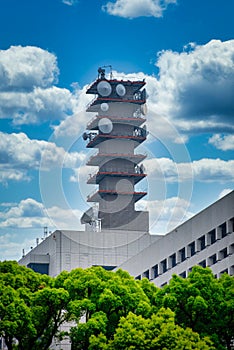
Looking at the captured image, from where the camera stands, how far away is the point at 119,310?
53875 millimetres

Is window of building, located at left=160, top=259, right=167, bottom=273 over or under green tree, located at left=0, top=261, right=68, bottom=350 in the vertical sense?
over

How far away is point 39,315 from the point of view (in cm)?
5406

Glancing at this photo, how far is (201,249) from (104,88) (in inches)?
1588

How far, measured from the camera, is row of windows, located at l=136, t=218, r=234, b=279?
219 feet

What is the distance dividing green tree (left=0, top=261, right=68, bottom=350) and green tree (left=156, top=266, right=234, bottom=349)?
7.21m

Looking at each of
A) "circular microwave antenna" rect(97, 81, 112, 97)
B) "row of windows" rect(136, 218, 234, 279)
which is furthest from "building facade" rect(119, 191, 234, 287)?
"circular microwave antenna" rect(97, 81, 112, 97)

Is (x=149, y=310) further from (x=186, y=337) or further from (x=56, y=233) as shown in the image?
(x=56, y=233)

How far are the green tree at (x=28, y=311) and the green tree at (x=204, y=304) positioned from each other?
7211 millimetres

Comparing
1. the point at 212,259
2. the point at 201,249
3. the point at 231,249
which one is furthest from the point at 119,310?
the point at 201,249

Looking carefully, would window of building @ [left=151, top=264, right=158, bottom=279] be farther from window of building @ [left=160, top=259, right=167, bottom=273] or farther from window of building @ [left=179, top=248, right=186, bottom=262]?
window of building @ [left=179, top=248, right=186, bottom=262]

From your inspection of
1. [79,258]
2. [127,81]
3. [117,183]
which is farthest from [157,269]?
[127,81]

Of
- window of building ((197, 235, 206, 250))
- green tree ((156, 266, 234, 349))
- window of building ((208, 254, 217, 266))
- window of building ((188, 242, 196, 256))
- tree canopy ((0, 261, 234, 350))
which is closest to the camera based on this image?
tree canopy ((0, 261, 234, 350))

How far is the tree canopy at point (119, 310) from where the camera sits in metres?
48.8

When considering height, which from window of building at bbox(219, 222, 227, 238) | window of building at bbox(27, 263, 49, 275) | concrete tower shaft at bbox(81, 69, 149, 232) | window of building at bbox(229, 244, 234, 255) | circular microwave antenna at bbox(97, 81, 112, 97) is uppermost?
circular microwave antenna at bbox(97, 81, 112, 97)
